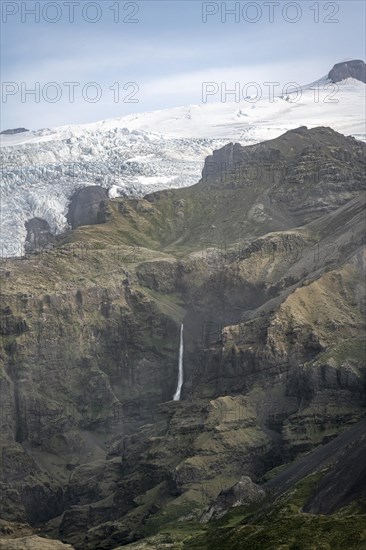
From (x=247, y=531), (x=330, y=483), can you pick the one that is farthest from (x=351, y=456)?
(x=247, y=531)

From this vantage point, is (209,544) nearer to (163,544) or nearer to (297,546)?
(163,544)

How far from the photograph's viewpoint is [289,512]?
18688cm

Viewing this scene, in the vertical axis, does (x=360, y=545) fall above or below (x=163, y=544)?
above

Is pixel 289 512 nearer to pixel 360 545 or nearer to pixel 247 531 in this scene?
pixel 247 531

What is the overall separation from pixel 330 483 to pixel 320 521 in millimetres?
18471

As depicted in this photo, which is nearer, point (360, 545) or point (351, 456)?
point (360, 545)

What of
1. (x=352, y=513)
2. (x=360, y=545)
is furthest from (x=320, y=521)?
(x=360, y=545)

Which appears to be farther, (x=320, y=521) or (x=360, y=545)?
(x=320, y=521)

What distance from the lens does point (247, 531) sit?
182250mm

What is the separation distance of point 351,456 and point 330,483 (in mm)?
7048

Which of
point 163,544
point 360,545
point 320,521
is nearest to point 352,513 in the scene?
point 320,521

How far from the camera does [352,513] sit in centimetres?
17525

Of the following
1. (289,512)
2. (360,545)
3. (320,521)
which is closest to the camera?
(360,545)

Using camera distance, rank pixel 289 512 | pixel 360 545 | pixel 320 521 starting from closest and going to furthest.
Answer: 1. pixel 360 545
2. pixel 320 521
3. pixel 289 512
